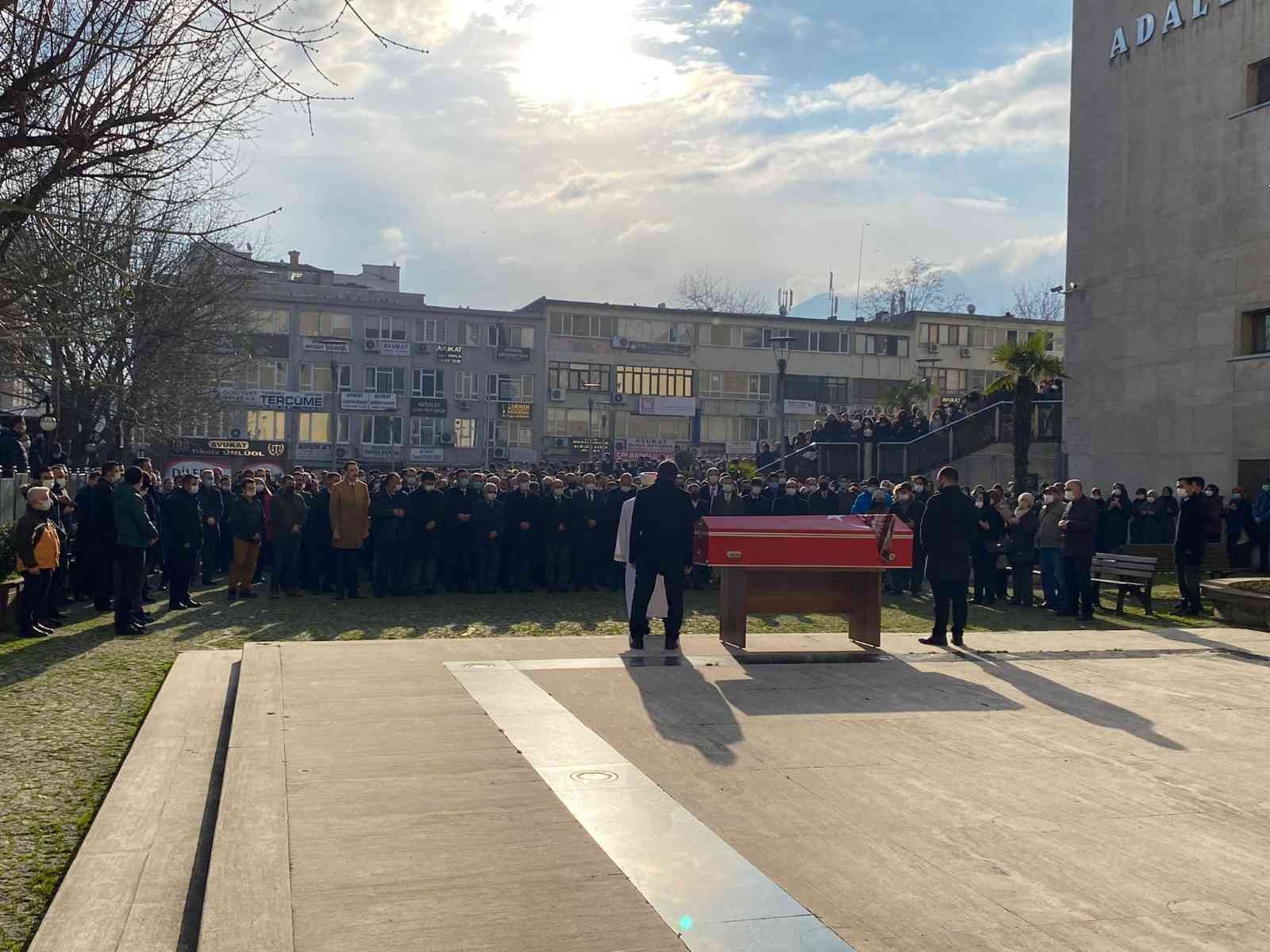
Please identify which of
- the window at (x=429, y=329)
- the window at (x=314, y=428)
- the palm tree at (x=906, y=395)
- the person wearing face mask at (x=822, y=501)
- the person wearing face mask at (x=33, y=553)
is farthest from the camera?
the window at (x=429, y=329)

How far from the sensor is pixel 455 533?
18391 mm

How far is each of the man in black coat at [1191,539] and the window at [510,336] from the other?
56204 mm

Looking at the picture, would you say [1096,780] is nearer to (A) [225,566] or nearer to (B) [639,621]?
(B) [639,621]

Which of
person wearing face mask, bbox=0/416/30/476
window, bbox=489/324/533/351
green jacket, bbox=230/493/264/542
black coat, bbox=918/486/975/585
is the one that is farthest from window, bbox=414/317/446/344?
black coat, bbox=918/486/975/585

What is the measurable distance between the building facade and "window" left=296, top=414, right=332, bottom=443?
2.5 inches

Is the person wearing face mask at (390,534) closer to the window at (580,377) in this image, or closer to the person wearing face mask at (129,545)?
the person wearing face mask at (129,545)

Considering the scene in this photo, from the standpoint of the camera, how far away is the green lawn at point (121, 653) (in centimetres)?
590

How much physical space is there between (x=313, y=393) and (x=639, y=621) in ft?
191

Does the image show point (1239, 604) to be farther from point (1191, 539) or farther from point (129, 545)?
point (129, 545)

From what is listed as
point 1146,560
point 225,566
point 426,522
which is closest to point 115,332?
point 225,566

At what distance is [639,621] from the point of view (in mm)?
11695

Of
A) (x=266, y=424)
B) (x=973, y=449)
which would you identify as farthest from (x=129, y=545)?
(x=266, y=424)

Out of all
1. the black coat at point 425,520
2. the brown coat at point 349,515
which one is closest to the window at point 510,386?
the black coat at point 425,520

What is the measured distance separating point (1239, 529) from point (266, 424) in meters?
54.2
